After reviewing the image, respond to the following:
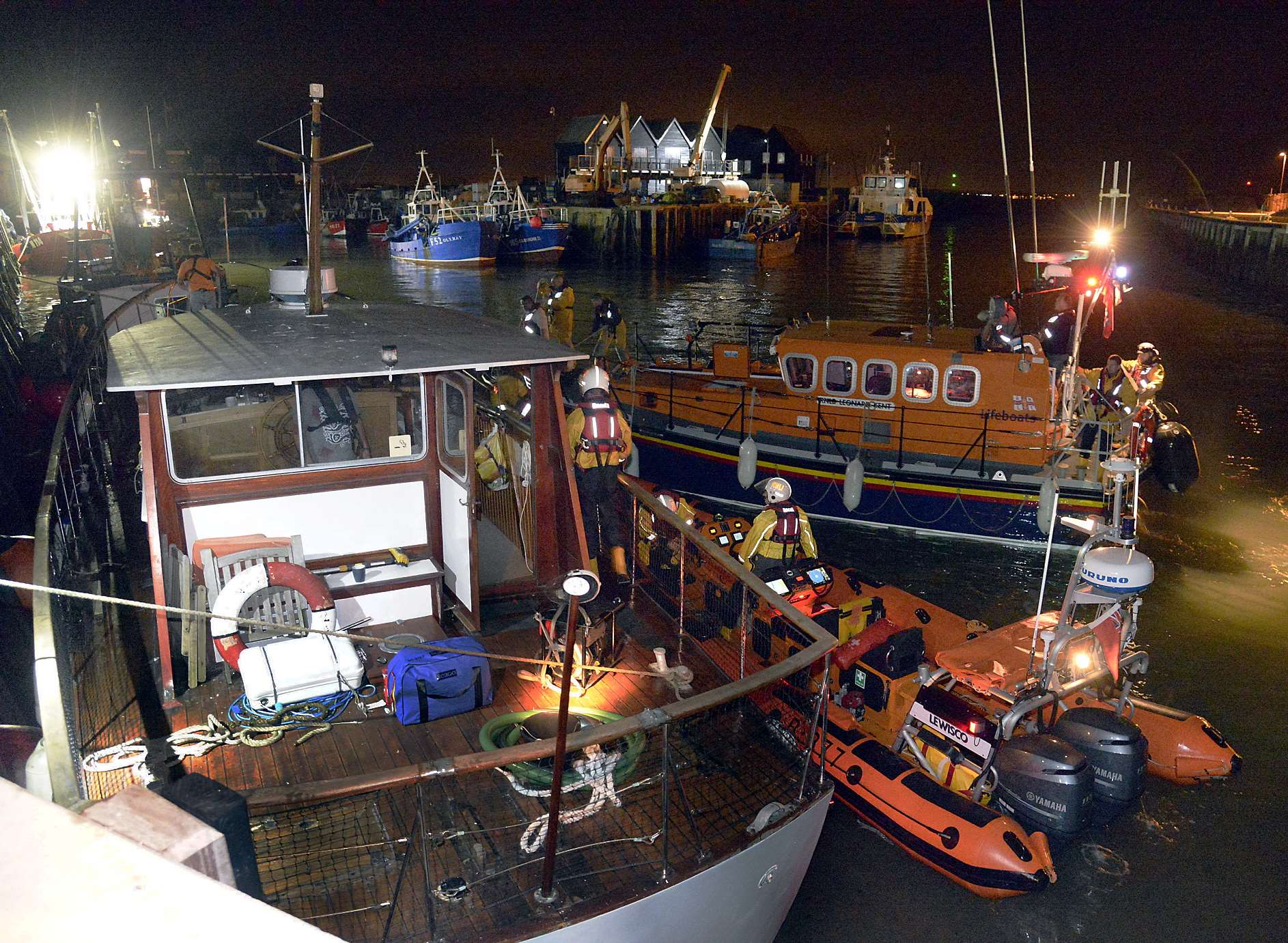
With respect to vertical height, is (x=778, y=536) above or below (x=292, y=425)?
below

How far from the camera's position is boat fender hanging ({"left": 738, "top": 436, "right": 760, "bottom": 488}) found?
1361 centimetres

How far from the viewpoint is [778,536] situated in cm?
788

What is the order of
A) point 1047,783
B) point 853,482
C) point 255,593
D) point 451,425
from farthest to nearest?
1. point 853,482
2. point 451,425
3. point 1047,783
4. point 255,593

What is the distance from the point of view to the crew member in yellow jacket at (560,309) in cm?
1720

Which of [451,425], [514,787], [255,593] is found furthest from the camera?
[451,425]

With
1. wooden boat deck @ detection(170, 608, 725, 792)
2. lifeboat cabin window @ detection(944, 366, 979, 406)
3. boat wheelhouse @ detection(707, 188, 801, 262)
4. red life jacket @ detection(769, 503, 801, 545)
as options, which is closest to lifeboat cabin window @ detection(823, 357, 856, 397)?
lifeboat cabin window @ detection(944, 366, 979, 406)

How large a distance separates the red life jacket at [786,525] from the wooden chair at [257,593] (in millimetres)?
3961

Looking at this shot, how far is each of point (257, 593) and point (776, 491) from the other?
438 cm

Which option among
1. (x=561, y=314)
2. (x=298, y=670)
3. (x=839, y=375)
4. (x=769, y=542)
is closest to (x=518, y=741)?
(x=298, y=670)

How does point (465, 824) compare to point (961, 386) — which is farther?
point (961, 386)

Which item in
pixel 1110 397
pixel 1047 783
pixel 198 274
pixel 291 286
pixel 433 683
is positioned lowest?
pixel 1047 783

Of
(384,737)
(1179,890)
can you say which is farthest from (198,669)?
(1179,890)

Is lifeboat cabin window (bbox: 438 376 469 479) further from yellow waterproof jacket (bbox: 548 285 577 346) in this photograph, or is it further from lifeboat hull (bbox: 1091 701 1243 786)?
yellow waterproof jacket (bbox: 548 285 577 346)

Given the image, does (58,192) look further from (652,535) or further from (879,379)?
(652,535)
